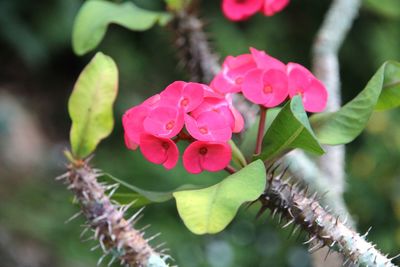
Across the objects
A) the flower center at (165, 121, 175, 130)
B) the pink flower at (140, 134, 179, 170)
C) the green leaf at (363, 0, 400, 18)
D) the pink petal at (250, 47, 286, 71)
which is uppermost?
the pink petal at (250, 47, 286, 71)

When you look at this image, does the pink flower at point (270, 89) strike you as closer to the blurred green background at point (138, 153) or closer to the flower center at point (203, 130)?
the flower center at point (203, 130)

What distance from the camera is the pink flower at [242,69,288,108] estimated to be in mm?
1172

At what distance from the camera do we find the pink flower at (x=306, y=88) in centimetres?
121

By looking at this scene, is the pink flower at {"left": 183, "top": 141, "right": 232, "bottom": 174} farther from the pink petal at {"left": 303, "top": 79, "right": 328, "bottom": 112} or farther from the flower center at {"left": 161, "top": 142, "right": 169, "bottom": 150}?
the pink petal at {"left": 303, "top": 79, "right": 328, "bottom": 112}

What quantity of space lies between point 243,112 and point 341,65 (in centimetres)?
243

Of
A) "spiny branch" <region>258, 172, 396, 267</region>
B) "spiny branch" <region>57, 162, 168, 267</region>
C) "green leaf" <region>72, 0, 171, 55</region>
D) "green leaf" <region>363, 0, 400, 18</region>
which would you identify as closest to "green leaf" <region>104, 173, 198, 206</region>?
"spiny branch" <region>57, 162, 168, 267</region>

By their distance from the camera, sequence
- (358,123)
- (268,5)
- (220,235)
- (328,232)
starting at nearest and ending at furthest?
(328,232), (358,123), (268,5), (220,235)

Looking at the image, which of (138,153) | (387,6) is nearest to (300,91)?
(387,6)

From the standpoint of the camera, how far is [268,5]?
63.0 inches

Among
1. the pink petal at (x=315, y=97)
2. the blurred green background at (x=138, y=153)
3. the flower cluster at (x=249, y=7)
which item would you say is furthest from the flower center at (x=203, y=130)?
the blurred green background at (x=138, y=153)

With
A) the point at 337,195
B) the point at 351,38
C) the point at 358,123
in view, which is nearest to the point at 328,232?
the point at 358,123

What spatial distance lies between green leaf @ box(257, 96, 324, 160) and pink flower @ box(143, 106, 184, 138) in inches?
6.0

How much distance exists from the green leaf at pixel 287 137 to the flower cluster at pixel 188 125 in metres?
0.06

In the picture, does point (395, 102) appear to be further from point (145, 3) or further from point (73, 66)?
point (73, 66)
